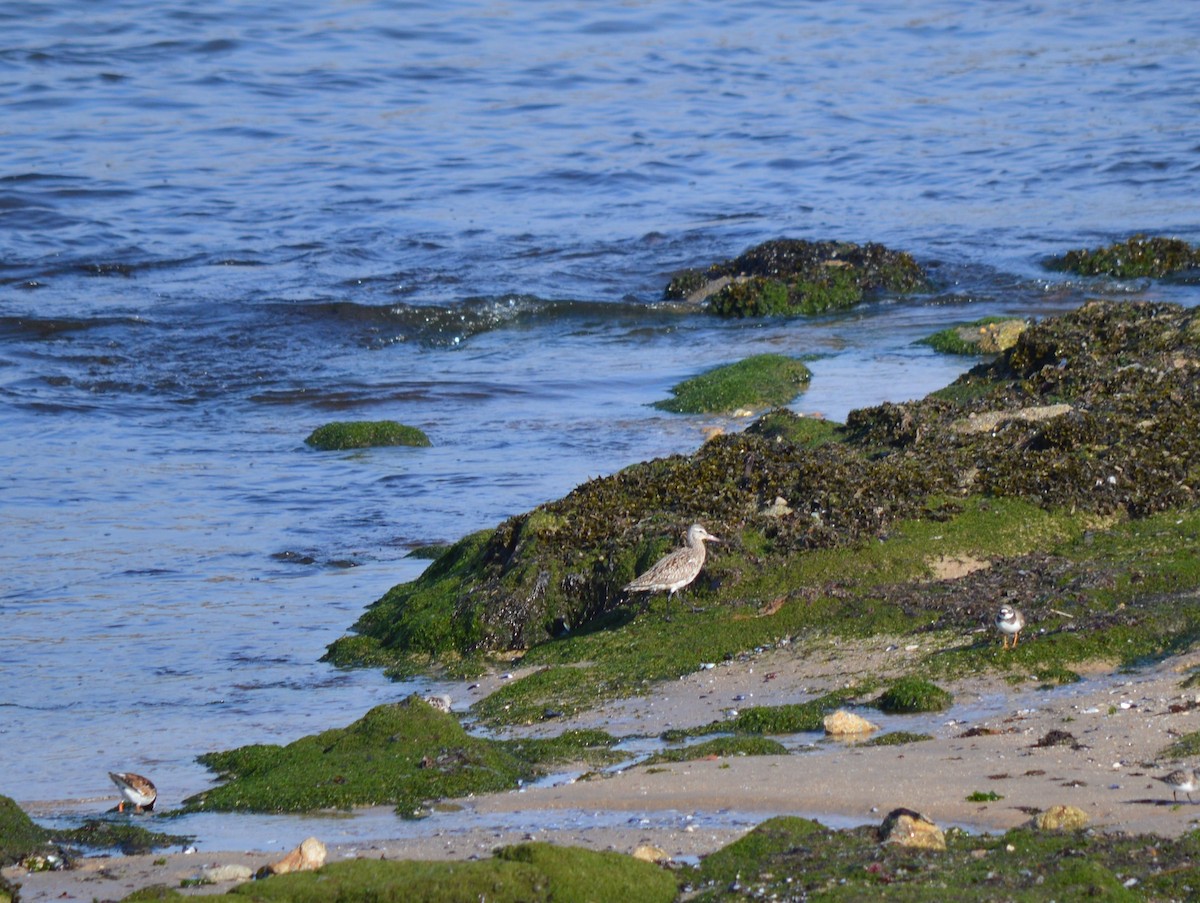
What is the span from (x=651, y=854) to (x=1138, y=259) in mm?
14632

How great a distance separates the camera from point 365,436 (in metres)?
12.9

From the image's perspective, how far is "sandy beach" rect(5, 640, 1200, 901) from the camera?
17.0 feet

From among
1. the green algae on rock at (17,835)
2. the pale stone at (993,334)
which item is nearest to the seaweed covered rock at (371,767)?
the green algae on rock at (17,835)

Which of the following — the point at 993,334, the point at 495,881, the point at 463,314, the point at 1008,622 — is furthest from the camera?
the point at 463,314

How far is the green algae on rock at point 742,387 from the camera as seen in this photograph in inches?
524

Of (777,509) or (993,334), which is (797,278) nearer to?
(993,334)

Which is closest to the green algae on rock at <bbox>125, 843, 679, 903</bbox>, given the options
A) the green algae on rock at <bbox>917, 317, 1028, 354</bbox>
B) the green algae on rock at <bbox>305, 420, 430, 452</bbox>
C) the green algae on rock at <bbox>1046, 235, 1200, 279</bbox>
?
the green algae on rock at <bbox>305, 420, 430, 452</bbox>

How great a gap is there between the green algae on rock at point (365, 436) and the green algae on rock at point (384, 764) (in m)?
6.16

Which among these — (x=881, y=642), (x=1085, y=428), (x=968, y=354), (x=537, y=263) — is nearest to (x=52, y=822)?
(x=881, y=642)

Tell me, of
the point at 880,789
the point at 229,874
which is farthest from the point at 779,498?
the point at 229,874

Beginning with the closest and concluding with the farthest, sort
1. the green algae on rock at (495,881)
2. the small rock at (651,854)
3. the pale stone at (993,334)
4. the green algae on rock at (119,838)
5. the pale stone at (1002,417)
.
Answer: the green algae on rock at (495,881) < the small rock at (651,854) < the green algae on rock at (119,838) < the pale stone at (1002,417) < the pale stone at (993,334)

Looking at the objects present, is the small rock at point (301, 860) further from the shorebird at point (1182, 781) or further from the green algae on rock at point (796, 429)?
the green algae on rock at point (796, 429)

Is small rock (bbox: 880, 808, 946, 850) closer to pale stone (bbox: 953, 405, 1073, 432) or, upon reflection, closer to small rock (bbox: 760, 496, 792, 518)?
small rock (bbox: 760, 496, 792, 518)

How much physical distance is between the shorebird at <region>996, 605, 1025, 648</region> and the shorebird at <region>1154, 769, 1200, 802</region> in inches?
56.1
